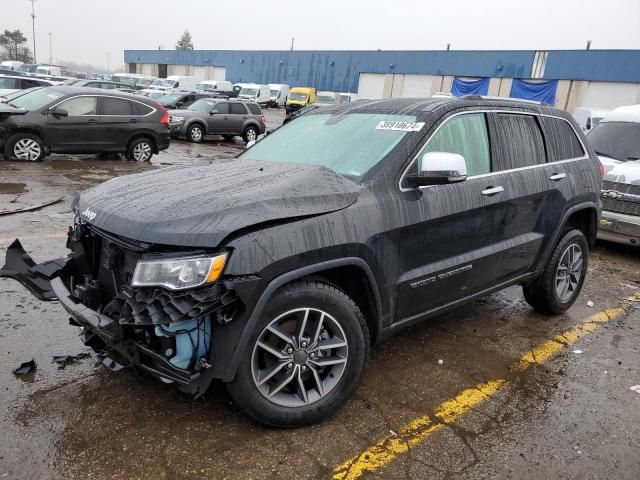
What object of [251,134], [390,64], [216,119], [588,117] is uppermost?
[390,64]

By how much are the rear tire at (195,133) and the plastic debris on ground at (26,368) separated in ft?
51.1

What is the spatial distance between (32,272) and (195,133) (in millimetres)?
15694

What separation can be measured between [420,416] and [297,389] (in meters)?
0.80

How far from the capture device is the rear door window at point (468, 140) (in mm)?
3457

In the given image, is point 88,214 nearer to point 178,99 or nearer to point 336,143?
point 336,143

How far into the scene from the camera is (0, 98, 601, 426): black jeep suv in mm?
2484

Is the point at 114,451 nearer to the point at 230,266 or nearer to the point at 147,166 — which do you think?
the point at 230,266

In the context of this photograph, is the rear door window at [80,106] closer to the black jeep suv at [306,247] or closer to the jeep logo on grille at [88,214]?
the black jeep suv at [306,247]

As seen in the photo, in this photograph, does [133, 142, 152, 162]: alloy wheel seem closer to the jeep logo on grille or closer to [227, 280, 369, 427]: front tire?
the jeep logo on grille

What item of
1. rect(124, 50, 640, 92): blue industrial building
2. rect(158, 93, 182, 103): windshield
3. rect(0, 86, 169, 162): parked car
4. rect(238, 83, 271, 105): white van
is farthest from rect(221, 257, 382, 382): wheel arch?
rect(238, 83, 271, 105): white van

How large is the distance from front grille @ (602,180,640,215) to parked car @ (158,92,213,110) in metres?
15.8

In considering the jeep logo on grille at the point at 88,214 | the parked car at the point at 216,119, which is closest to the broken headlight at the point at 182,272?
the jeep logo on grille at the point at 88,214

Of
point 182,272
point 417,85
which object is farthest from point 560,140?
point 417,85

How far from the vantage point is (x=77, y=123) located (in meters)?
11.3
